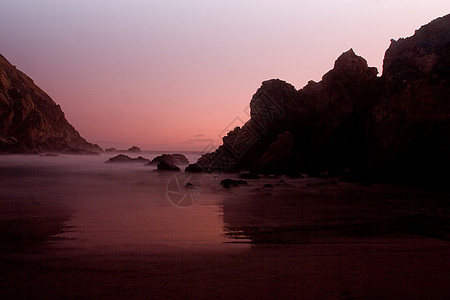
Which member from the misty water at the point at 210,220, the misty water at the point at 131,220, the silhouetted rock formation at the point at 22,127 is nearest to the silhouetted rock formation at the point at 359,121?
the misty water at the point at 210,220

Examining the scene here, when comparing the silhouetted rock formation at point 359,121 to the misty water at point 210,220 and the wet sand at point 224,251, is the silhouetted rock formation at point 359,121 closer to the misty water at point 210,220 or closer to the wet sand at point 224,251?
the misty water at point 210,220

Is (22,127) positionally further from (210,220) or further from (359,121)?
(210,220)

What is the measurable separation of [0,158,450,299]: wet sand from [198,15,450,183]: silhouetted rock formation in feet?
30.4

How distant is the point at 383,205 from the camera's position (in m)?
12.4

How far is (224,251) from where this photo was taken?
638 cm

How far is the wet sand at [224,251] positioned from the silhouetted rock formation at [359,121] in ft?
30.4

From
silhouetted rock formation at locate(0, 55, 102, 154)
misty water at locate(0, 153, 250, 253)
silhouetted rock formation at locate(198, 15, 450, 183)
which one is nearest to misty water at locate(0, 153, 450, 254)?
misty water at locate(0, 153, 250, 253)

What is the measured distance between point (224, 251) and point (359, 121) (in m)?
25.1

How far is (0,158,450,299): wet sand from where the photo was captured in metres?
4.47

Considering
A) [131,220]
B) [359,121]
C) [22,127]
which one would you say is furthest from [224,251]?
[22,127]

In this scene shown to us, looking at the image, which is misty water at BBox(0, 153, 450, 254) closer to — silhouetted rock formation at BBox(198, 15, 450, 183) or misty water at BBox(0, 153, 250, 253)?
misty water at BBox(0, 153, 250, 253)

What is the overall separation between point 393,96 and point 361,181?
6252mm

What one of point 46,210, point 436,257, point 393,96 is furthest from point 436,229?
A: point 393,96

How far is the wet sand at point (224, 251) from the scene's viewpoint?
14.7 feet
